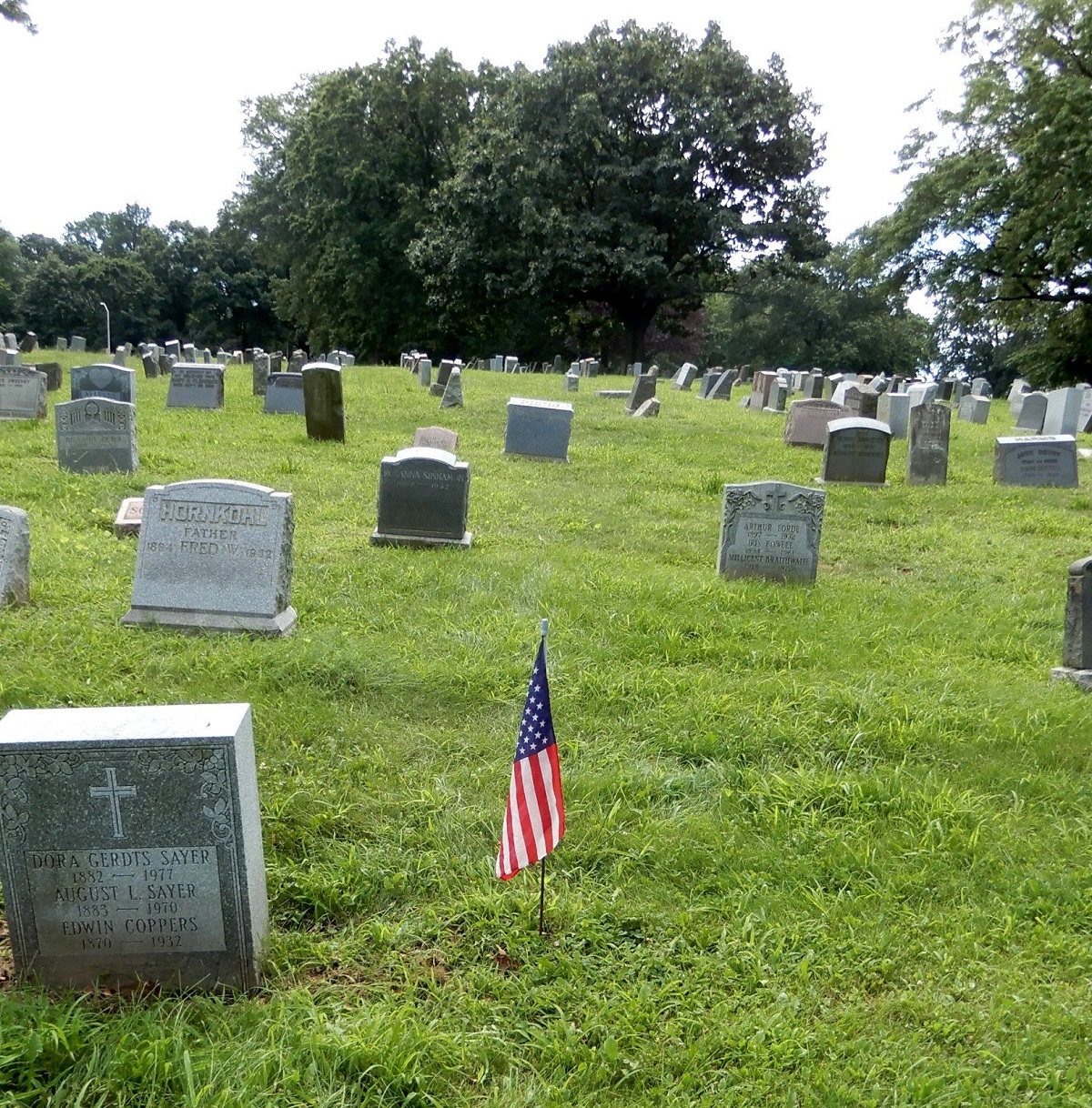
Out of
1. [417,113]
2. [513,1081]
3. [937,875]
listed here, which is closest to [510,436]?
[937,875]

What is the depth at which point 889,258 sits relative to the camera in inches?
1139

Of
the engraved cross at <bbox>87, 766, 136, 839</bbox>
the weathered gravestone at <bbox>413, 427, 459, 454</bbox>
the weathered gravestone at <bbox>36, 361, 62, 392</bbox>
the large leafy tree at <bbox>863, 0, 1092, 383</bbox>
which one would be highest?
the large leafy tree at <bbox>863, 0, 1092, 383</bbox>

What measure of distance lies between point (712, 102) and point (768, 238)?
5.04 m

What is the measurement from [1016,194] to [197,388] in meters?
21.0

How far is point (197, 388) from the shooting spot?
17.2 m

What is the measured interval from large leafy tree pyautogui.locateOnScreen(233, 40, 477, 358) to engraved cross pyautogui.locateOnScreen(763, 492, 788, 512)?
33.3 m

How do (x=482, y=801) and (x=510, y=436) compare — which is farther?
(x=510, y=436)

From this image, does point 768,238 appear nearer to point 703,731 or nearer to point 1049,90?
point 1049,90

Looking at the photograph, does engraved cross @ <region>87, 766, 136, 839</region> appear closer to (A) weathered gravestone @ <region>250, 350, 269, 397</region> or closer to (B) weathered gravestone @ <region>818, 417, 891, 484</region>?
(B) weathered gravestone @ <region>818, 417, 891, 484</region>

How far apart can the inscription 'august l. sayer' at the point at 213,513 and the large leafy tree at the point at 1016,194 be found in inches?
926

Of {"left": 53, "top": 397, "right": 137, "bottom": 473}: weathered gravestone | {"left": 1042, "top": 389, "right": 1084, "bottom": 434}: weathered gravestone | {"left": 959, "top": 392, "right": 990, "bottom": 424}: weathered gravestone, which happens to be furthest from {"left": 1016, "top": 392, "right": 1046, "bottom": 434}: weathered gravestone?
{"left": 53, "top": 397, "right": 137, "bottom": 473}: weathered gravestone

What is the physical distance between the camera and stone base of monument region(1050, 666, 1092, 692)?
5.63 metres

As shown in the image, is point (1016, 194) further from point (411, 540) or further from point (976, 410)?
point (411, 540)

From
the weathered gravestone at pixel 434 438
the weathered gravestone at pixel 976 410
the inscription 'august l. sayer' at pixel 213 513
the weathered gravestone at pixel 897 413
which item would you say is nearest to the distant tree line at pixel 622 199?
the weathered gravestone at pixel 976 410
